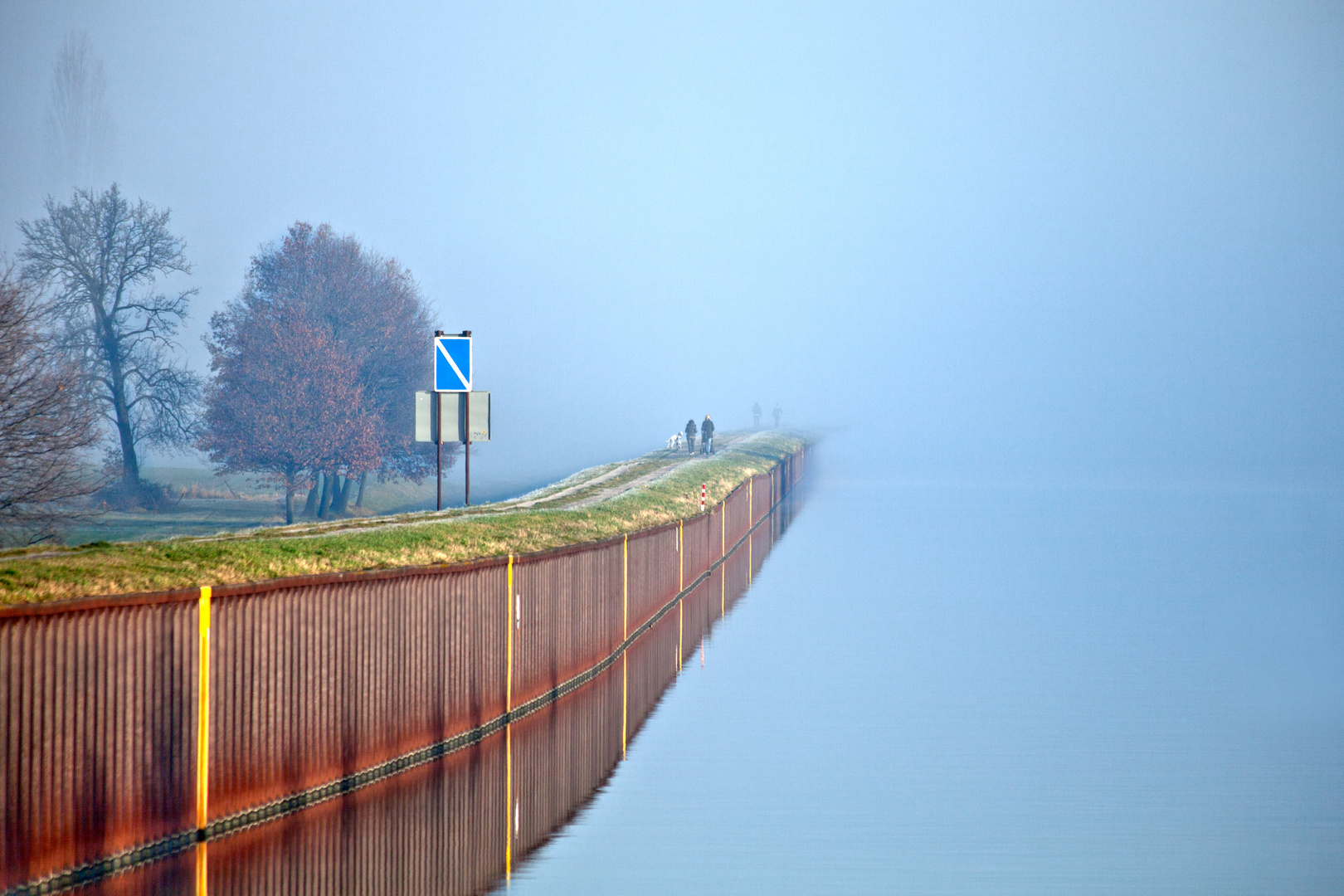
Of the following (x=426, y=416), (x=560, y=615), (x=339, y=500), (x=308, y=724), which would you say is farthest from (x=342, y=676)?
(x=339, y=500)

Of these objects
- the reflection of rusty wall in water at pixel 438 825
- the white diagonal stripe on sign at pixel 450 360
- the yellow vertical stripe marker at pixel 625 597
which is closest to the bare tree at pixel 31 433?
the white diagonal stripe on sign at pixel 450 360

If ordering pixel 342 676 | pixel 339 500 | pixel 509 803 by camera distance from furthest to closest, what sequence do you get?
pixel 339 500, pixel 342 676, pixel 509 803

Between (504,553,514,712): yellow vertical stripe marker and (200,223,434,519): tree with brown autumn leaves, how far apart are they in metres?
44.0

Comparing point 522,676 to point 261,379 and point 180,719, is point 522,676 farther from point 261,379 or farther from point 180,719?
point 261,379

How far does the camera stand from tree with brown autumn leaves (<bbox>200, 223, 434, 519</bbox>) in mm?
57656

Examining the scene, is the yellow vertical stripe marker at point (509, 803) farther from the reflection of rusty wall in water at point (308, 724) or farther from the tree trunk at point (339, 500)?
the tree trunk at point (339, 500)

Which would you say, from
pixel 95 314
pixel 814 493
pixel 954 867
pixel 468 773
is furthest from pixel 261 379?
pixel 954 867

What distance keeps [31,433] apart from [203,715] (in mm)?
26321

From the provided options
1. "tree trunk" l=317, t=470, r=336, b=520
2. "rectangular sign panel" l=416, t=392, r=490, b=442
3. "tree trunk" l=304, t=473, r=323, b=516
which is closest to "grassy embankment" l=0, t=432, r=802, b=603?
"rectangular sign panel" l=416, t=392, r=490, b=442

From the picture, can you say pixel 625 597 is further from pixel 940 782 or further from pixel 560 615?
pixel 940 782

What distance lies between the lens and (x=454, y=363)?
24688 millimetres

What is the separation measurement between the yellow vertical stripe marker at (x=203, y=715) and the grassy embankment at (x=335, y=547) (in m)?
1.88

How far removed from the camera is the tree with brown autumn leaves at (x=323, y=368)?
5766 cm

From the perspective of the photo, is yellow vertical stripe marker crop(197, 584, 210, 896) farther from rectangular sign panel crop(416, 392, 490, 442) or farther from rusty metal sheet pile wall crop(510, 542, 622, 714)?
rectangular sign panel crop(416, 392, 490, 442)
